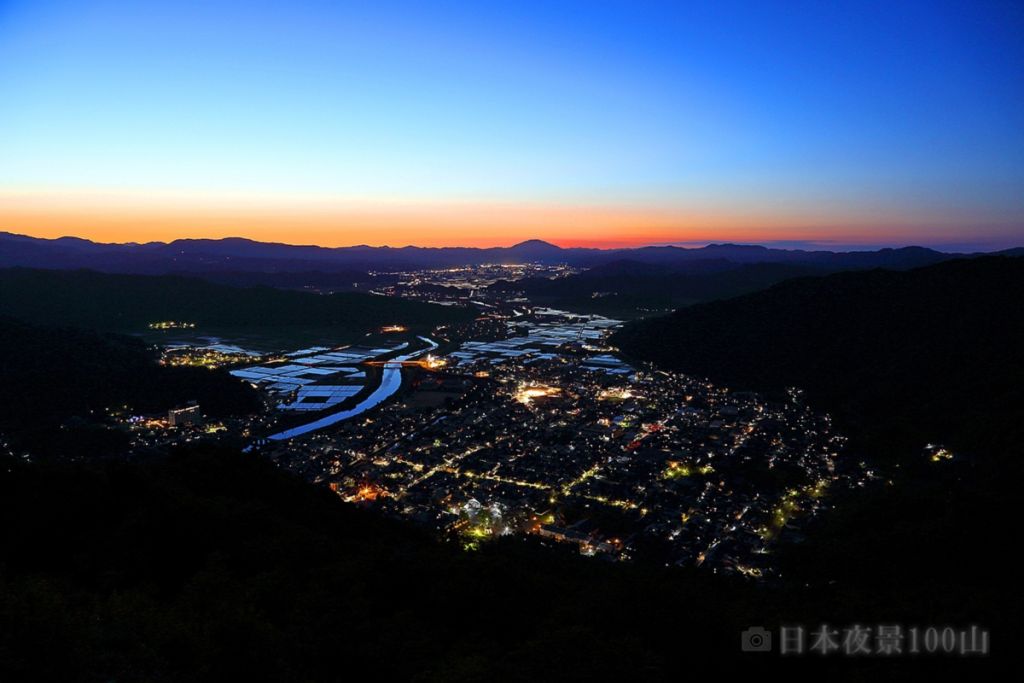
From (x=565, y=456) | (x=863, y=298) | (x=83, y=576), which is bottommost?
(x=565, y=456)

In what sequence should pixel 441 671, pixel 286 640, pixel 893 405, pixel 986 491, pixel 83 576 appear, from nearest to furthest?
1. pixel 441 671
2. pixel 286 640
3. pixel 83 576
4. pixel 986 491
5. pixel 893 405

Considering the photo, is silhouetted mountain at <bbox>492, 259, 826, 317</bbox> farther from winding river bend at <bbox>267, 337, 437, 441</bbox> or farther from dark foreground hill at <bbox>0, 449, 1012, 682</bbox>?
dark foreground hill at <bbox>0, 449, 1012, 682</bbox>

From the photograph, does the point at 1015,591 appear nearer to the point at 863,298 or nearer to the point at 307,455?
the point at 307,455

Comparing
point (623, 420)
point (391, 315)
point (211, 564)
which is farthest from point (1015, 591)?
point (391, 315)

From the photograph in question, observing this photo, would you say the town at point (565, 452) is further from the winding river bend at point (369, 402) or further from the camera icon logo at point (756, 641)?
the camera icon logo at point (756, 641)

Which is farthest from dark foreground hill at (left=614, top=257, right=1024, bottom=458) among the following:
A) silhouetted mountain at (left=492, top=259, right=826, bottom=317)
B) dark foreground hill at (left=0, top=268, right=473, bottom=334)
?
dark foreground hill at (left=0, top=268, right=473, bottom=334)
